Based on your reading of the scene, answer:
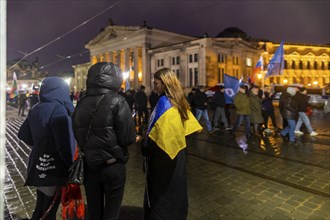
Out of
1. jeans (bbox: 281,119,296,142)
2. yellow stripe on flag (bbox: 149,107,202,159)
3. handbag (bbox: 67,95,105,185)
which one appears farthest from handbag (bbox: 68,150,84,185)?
jeans (bbox: 281,119,296,142)

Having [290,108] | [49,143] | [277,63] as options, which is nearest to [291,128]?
[290,108]

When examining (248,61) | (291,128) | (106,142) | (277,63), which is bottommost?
(291,128)

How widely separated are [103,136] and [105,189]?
0.55 metres

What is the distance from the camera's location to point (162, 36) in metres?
51.5

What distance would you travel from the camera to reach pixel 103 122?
233cm

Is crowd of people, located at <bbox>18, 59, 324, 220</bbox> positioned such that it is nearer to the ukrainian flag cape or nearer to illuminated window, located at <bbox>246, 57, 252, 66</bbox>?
the ukrainian flag cape

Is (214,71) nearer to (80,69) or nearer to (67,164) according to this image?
(67,164)

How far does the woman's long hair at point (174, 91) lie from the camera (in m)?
2.52

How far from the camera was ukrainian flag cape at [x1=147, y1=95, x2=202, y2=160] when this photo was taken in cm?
236

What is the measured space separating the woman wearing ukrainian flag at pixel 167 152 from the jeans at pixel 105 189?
321 mm

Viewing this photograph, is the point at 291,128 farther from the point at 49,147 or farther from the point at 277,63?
the point at 49,147

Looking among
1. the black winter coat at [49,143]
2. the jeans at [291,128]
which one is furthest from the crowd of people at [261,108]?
the black winter coat at [49,143]

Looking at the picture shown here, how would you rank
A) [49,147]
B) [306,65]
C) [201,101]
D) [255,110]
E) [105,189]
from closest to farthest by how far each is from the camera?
[105,189]
[49,147]
[255,110]
[201,101]
[306,65]

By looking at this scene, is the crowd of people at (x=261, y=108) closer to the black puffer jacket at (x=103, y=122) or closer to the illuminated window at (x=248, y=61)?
the black puffer jacket at (x=103, y=122)
